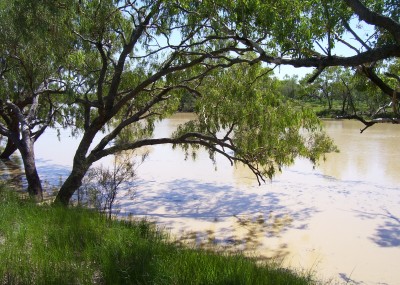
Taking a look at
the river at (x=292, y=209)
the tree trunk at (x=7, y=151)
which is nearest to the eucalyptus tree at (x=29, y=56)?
the river at (x=292, y=209)

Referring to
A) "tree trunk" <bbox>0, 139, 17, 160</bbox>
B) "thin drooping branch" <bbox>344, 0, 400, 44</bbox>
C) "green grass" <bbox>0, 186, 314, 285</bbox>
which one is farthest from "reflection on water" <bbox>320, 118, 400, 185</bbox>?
"tree trunk" <bbox>0, 139, 17, 160</bbox>

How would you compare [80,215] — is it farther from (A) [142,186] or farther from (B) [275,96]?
(A) [142,186]

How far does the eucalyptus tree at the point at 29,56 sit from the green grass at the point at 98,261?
2947 mm

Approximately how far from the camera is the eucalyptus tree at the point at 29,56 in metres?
6.16

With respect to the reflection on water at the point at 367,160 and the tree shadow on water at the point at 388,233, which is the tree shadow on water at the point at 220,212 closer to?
the tree shadow on water at the point at 388,233

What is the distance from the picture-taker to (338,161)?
1459cm

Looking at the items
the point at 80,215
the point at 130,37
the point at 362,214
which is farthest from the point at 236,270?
the point at 362,214

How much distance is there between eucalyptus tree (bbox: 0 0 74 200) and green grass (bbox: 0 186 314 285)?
9.67 ft

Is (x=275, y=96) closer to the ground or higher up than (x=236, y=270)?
higher up

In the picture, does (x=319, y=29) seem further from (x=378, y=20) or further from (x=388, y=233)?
(x=388, y=233)

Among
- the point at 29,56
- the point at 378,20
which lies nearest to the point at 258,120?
the point at 29,56

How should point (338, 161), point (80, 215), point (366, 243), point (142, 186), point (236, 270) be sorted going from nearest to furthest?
point (236, 270) → point (80, 215) → point (366, 243) → point (142, 186) → point (338, 161)

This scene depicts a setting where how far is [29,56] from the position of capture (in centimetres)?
791

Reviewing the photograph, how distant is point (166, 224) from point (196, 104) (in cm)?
227
